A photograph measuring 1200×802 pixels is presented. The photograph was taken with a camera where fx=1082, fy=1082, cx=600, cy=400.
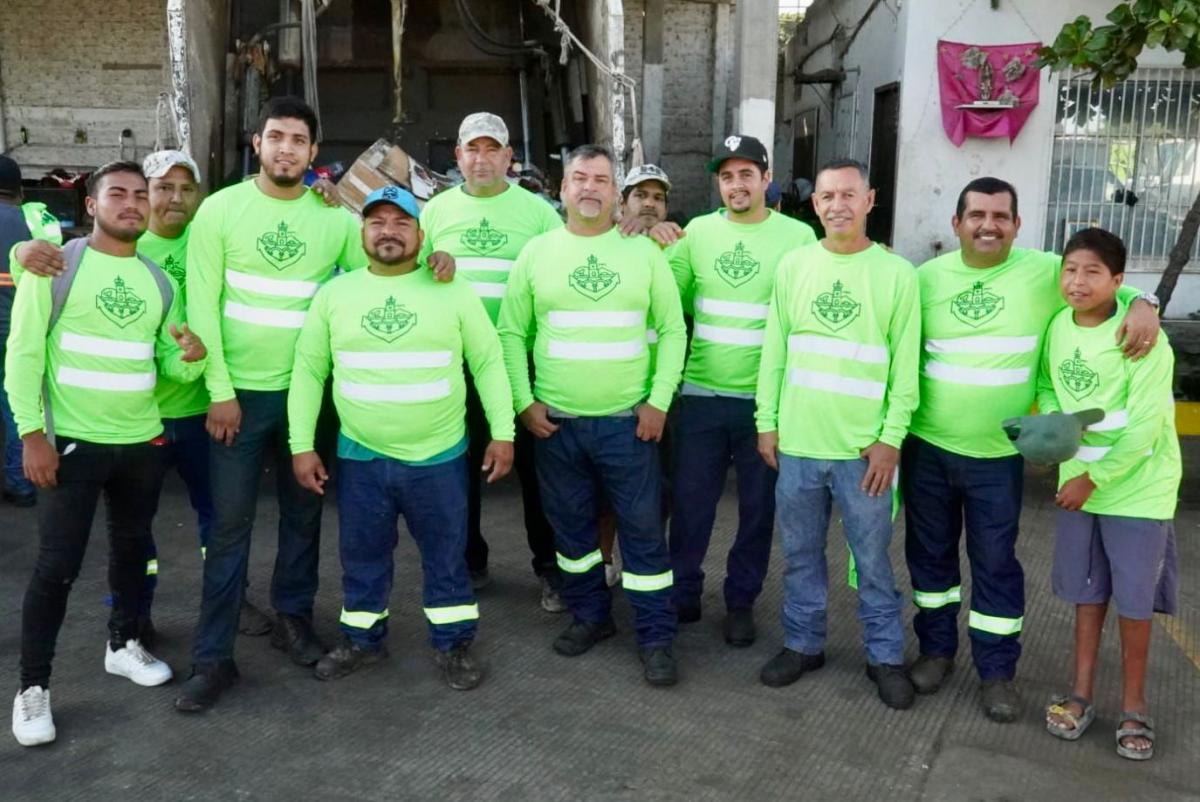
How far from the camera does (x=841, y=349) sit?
377cm

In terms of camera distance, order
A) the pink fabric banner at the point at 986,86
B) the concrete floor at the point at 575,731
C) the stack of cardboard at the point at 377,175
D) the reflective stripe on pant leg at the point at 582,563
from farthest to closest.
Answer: the pink fabric banner at the point at 986,86 < the stack of cardboard at the point at 377,175 < the reflective stripe on pant leg at the point at 582,563 < the concrete floor at the point at 575,731

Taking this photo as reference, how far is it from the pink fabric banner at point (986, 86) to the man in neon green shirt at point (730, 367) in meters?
7.08

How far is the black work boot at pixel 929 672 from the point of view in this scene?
3.97 metres

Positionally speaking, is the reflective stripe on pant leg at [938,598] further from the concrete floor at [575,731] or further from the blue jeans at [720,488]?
the blue jeans at [720,488]

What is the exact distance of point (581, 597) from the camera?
4.36m

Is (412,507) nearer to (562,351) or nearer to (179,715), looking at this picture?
(562,351)

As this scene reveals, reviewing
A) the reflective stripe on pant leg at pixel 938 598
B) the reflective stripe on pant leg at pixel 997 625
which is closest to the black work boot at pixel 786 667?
the reflective stripe on pant leg at pixel 938 598

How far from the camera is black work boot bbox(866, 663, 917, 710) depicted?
3865 mm

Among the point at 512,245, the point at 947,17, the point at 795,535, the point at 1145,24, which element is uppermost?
the point at 947,17

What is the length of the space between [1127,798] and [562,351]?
236cm

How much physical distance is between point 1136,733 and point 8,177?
20.1 feet

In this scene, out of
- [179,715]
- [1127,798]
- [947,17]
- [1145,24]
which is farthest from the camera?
[947,17]

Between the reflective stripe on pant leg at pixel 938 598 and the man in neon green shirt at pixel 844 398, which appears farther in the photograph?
the reflective stripe on pant leg at pixel 938 598

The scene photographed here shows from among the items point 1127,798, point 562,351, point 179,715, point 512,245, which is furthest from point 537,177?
point 1127,798
